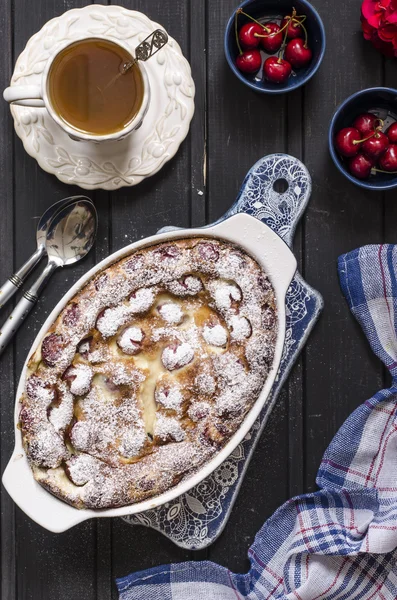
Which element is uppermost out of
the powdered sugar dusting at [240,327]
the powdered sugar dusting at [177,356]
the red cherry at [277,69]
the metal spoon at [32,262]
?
the red cherry at [277,69]

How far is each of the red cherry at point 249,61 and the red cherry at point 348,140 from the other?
23 cm

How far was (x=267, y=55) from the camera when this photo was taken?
1547 millimetres

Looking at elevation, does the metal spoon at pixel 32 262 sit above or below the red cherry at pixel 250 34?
below

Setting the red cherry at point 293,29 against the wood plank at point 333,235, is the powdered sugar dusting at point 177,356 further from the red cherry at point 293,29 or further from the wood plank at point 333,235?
the red cherry at point 293,29

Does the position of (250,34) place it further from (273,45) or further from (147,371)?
(147,371)

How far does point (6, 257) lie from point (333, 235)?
73 centimetres

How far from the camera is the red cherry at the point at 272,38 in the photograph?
4.93ft

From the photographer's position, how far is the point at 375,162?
1533 millimetres

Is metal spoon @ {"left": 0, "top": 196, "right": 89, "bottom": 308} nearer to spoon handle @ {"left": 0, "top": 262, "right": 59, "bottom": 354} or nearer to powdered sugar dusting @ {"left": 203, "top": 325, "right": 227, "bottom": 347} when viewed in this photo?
spoon handle @ {"left": 0, "top": 262, "right": 59, "bottom": 354}

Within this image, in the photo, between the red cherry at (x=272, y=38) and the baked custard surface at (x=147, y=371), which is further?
the red cherry at (x=272, y=38)

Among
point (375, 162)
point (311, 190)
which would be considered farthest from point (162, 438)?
point (375, 162)

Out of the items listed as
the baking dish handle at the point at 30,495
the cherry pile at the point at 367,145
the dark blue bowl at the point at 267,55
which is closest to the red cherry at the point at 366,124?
the cherry pile at the point at 367,145

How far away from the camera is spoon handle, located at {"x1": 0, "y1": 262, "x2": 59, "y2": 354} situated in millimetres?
1546

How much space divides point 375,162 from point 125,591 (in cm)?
108
